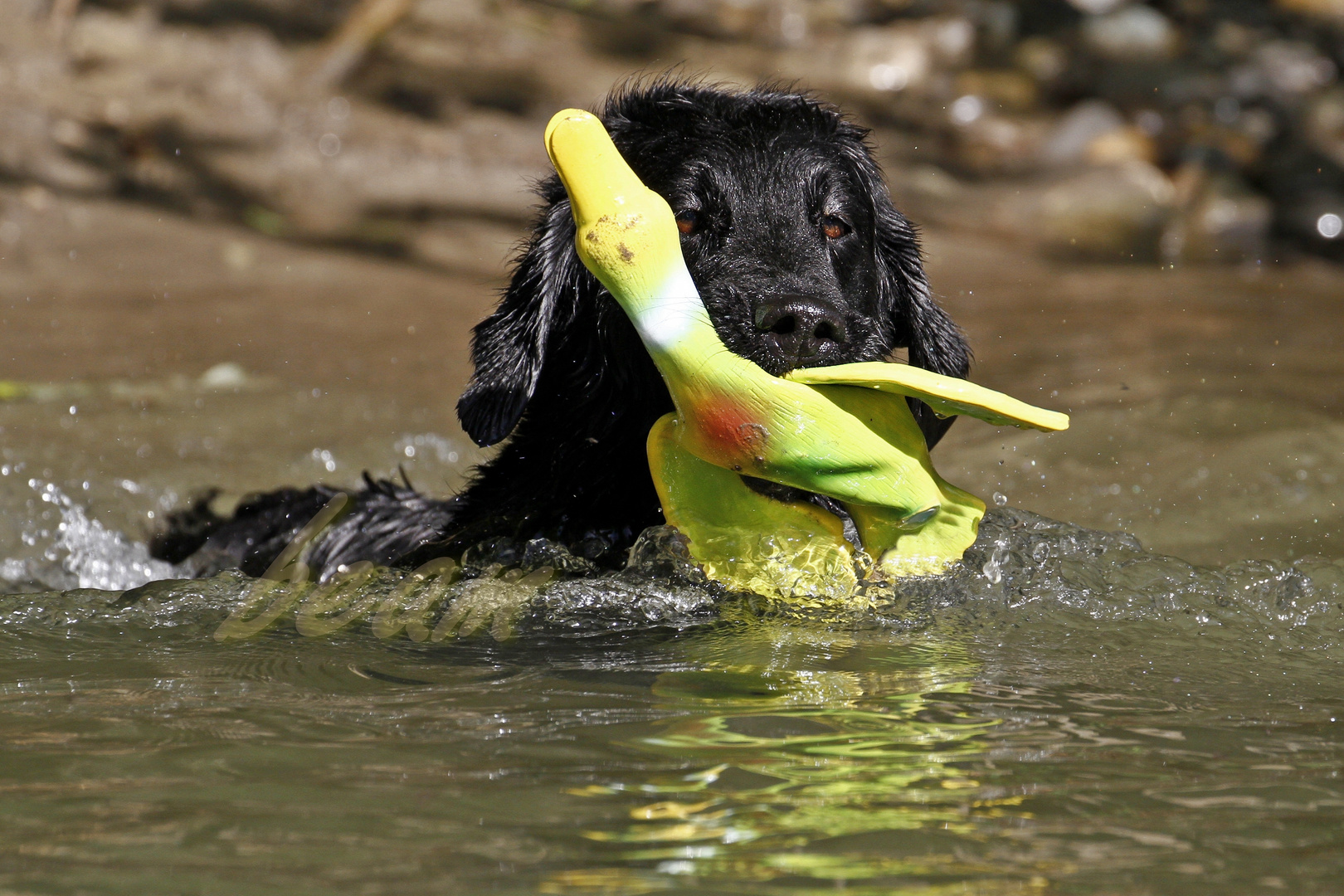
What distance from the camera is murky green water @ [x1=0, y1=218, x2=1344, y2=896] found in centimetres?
223

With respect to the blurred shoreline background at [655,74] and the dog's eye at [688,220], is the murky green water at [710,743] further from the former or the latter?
the blurred shoreline background at [655,74]

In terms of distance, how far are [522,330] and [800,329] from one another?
1.01 metres

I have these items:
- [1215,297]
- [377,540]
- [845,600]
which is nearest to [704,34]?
[1215,297]

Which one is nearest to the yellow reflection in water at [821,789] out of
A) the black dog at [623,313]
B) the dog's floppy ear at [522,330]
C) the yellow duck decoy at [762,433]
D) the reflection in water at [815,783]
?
the reflection in water at [815,783]

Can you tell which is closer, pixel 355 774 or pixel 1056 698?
pixel 355 774

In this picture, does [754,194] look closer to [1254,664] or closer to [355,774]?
[1254,664]

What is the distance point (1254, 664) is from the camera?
3318mm

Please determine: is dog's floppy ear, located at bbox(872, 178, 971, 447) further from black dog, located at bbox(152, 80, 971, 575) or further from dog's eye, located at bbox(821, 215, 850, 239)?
dog's eye, located at bbox(821, 215, 850, 239)

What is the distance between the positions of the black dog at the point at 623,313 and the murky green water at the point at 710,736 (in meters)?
0.34

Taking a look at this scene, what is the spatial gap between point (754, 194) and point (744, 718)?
1571mm

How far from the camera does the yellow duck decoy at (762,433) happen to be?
123 inches

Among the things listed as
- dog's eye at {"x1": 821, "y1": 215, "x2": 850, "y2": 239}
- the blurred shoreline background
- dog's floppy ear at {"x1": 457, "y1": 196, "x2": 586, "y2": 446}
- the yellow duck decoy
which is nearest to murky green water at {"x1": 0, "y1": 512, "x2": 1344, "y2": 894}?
the yellow duck decoy

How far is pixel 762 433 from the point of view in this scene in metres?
3.14

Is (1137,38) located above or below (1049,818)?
above
